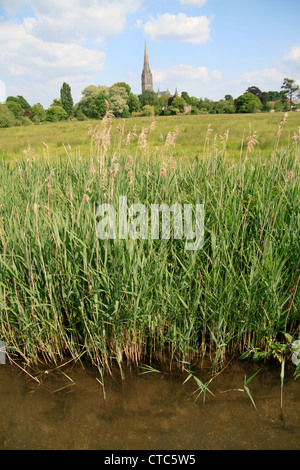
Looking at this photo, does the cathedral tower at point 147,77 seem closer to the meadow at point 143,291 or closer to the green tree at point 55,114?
the green tree at point 55,114

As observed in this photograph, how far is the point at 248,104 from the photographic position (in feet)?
218

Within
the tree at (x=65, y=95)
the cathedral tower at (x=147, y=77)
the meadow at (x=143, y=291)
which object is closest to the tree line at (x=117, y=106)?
the tree at (x=65, y=95)

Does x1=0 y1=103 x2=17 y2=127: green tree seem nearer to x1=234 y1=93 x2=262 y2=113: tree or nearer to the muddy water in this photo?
the muddy water

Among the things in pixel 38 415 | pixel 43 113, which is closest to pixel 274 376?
pixel 38 415

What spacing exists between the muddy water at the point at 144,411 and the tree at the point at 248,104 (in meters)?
69.0

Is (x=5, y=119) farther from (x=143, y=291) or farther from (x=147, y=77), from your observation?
(x=147, y=77)

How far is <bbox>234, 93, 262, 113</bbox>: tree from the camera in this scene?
6444cm

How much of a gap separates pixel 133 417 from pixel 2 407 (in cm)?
96

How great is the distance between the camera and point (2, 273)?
2744 millimetres

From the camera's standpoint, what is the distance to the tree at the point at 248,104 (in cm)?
6444

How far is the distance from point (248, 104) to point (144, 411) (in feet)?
237

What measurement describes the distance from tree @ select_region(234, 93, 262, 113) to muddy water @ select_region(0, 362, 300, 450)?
227ft
